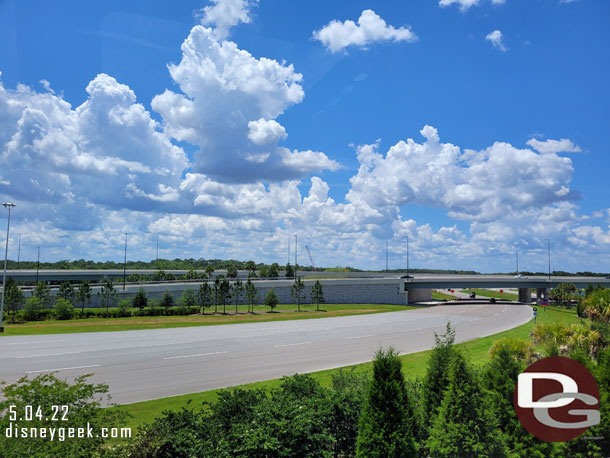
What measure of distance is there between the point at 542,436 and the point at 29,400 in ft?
32.0

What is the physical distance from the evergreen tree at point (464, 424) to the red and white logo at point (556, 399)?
3.47ft

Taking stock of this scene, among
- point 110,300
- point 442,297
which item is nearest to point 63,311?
point 110,300

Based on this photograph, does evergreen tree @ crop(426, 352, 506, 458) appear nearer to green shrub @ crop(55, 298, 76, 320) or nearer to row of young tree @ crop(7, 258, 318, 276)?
green shrub @ crop(55, 298, 76, 320)

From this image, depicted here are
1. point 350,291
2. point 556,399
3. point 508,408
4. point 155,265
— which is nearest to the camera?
point 508,408

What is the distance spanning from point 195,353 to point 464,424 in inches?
788

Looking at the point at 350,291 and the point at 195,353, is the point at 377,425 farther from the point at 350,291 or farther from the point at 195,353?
the point at 350,291

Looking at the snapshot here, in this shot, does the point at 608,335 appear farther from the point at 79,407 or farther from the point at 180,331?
the point at 180,331

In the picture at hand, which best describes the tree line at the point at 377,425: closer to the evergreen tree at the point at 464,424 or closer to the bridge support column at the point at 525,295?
the evergreen tree at the point at 464,424

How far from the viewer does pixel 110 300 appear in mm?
63031

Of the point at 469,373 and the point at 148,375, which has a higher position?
the point at 469,373

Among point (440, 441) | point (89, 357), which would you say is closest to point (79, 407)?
point (440, 441)

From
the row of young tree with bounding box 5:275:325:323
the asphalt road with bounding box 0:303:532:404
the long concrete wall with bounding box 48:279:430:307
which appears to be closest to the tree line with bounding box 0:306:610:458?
the asphalt road with bounding box 0:303:532:404

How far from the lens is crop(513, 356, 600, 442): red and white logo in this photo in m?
7.34

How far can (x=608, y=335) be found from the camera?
62.5ft
